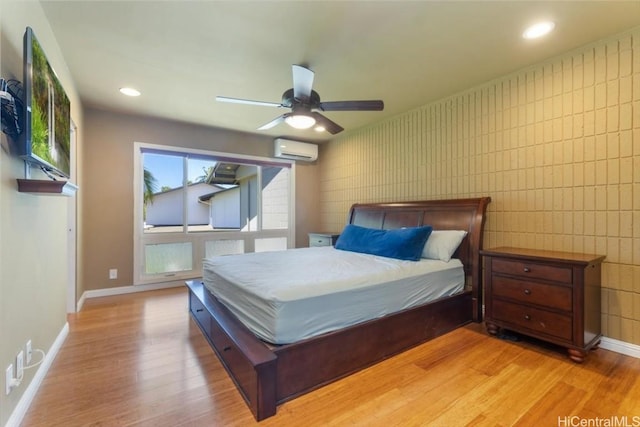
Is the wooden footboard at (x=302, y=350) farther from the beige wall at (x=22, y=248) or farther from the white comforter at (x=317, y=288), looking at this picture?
the beige wall at (x=22, y=248)

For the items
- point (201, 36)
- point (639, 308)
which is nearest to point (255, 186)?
point (201, 36)

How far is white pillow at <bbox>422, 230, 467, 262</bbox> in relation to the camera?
2869 mm

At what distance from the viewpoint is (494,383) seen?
6.05 feet

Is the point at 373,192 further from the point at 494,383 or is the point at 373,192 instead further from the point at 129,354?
the point at 129,354

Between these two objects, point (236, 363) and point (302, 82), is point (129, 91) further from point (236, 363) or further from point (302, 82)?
point (236, 363)

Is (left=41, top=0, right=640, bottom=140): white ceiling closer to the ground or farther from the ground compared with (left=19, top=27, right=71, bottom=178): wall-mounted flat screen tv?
farther from the ground

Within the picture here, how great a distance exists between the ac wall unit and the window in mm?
227

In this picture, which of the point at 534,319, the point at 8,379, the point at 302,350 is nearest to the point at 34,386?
the point at 8,379

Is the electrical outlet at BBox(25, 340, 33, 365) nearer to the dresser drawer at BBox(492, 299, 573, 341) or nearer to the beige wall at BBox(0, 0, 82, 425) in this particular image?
the beige wall at BBox(0, 0, 82, 425)

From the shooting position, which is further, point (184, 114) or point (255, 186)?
point (255, 186)

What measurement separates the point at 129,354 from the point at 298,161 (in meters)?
4.03

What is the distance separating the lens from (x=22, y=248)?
64.6 inches
